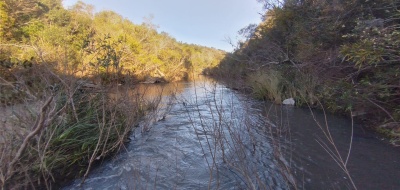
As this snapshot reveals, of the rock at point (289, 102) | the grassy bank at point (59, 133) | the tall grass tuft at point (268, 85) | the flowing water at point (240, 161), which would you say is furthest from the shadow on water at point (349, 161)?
the tall grass tuft at point (268, 85)

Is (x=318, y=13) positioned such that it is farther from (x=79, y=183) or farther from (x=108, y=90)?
(x=79, y=183)

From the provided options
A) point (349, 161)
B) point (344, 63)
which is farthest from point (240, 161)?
point (344, 63)

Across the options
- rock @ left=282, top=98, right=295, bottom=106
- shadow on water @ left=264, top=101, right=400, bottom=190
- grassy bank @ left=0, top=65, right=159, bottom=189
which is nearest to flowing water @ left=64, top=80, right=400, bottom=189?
shadow on water @ left=264, top=101, right=400, bottom=190

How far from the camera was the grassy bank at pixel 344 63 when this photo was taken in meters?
3.86

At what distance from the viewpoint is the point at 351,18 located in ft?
18.4

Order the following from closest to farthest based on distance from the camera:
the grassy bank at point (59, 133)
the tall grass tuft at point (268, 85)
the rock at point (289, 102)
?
1. the grassy bank at point (59, 133)
2. the rock at point (289, 102)
3. the tall grass tuft at point (268, 85)

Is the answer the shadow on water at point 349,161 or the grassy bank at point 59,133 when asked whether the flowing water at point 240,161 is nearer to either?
the shadow on water at point 349,161

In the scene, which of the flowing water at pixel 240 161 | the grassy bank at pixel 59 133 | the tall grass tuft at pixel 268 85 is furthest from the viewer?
the tall grass tuft at pixel 268 85

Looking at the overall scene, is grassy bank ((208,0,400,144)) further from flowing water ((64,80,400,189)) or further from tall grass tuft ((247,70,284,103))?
flowing water ((64,80,400,189))

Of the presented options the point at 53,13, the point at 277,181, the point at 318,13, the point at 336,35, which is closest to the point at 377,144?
the point at 277,181

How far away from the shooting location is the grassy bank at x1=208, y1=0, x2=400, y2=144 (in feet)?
12.7

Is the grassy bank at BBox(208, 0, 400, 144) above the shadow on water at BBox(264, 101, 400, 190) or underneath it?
above

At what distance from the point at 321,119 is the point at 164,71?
24.0 m

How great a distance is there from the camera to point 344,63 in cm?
571
